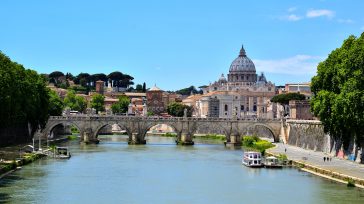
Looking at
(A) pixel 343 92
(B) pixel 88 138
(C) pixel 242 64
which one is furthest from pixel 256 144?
(C) pixel 242 64

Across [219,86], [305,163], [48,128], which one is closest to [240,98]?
[219,86]

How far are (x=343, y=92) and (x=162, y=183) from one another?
41.2ft

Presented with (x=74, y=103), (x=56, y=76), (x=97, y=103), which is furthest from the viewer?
(x=56, y=76)

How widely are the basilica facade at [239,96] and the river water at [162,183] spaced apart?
284ft

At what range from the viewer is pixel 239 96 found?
159625 mm

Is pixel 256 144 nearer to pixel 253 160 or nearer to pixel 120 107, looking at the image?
pixel 253 160

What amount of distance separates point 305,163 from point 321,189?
1114 cm

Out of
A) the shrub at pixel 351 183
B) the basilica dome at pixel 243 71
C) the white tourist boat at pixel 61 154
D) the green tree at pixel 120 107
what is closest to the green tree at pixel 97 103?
the green tree at pixel 120 107

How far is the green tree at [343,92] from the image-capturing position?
44875 millimetres

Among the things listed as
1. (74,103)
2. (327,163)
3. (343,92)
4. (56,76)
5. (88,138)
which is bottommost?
(327,163)

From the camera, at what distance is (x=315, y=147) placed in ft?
208

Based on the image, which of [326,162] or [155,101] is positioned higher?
[155,101]

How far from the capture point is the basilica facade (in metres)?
155

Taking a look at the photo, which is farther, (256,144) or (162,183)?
(256,144)
